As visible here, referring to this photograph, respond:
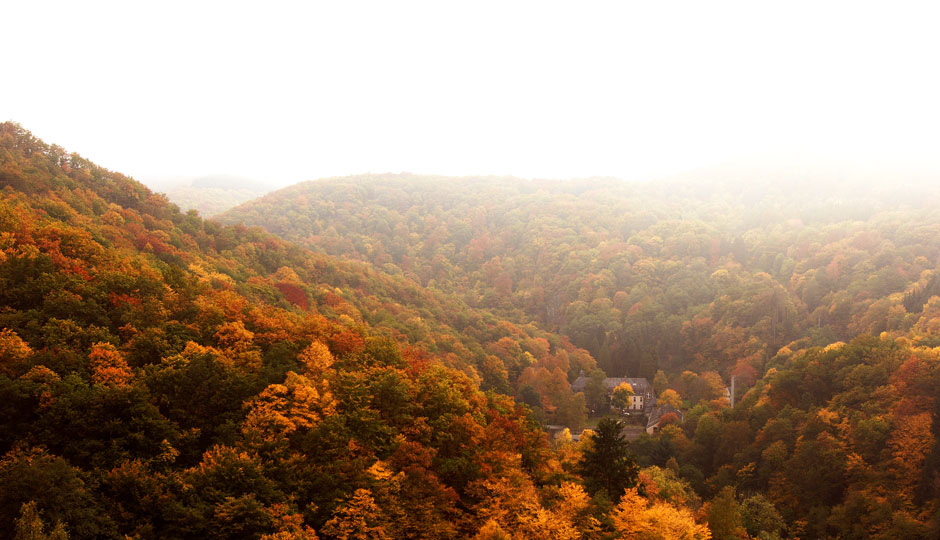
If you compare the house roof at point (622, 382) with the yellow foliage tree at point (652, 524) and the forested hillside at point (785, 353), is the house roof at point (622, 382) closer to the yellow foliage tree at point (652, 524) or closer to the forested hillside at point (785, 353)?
the forested hillside at point (785, 353)

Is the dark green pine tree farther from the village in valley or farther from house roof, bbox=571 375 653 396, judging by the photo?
house roof, bbox=571 375 653 396

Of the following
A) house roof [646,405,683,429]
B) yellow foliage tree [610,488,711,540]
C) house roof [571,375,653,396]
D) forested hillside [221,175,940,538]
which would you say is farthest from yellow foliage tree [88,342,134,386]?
house roof [571,375,653,396]

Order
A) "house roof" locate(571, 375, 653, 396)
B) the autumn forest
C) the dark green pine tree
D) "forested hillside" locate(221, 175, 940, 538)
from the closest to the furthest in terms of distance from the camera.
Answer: the autumn forest → the dark green pine tree → "forested hillside" locate(221, 175, 940, 538) → "house roof" locate(571, 375, 653, 396)

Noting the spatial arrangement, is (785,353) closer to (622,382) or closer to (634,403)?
(634,403)

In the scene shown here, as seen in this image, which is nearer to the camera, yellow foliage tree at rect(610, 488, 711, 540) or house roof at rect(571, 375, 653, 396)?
yellow foliage tree at rect(610, 488, 711, 540)

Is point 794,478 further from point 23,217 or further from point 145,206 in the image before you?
point 145,206

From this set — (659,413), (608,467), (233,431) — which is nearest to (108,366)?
(233,431)
